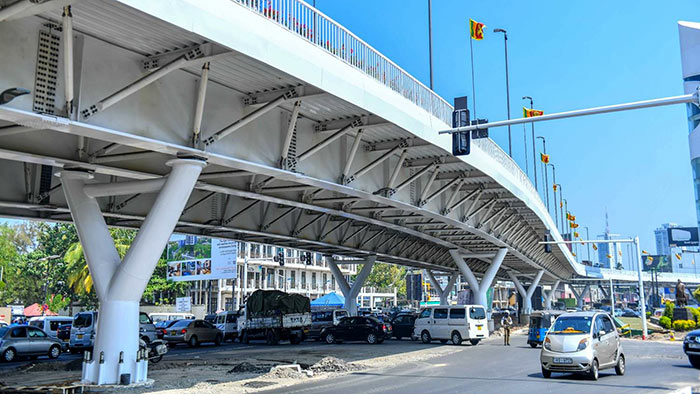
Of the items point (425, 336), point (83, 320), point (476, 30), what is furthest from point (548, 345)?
point (83, 320)

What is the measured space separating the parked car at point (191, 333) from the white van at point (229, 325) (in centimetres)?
385

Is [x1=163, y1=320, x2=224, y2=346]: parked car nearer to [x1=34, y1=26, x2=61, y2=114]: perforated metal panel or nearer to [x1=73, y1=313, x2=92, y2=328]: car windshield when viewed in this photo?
[x1=73, y1=313, x2=92, y2=328]: car windshield

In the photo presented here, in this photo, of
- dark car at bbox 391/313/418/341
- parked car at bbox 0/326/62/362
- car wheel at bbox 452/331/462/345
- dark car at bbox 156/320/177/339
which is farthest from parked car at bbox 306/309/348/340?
parked car at bbox 0/326/62/362

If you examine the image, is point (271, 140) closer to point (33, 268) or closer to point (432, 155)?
point (432, 155)

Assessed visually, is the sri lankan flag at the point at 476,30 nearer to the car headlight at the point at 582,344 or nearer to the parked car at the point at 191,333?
the car headlight at the point at 582,344

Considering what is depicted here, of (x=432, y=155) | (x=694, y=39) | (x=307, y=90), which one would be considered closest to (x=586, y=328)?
(x=432, y=155)

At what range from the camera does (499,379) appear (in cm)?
1712

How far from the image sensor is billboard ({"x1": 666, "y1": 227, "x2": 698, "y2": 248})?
389ft

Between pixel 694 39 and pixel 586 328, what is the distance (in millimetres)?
44265

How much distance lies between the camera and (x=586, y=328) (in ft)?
55.3

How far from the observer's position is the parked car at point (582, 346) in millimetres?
16297

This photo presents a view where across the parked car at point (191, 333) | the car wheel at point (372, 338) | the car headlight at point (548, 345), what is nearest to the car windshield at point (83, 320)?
the parked car at point (191, 333)

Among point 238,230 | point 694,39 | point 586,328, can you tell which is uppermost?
point 694,39

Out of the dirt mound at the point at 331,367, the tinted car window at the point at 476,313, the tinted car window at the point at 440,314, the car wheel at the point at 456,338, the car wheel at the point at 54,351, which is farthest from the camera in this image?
the tinted car window at the point at 440,314
